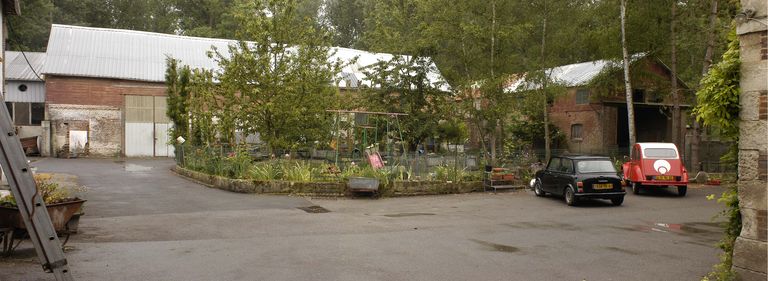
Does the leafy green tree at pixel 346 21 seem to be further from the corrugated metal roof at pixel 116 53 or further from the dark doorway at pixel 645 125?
the dark doorway at pixel 645 125

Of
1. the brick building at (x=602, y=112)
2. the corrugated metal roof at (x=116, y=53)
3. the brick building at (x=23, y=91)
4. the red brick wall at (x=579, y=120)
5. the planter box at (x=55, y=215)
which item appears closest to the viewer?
the planter box at (x=55, y=215)

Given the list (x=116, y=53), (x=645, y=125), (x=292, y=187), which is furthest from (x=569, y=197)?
(x=116, y=53)

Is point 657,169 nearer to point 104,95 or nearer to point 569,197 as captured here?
point 569,197

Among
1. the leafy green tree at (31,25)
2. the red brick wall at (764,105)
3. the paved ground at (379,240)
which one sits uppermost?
the leafy green tree at (31,25)

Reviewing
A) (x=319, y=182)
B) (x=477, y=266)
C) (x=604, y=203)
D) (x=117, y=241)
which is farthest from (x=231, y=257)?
(x=604, y=203)

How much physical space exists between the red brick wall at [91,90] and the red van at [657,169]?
31932 millimetres

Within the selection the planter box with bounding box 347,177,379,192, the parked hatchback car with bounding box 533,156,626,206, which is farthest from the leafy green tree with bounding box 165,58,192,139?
the parked hatchback car with bounding box 533,156,626,206

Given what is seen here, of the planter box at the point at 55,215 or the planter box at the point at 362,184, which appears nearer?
the planter box at the point at 55,215

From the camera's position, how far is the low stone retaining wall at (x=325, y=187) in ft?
58.5

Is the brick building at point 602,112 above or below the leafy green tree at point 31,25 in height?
below

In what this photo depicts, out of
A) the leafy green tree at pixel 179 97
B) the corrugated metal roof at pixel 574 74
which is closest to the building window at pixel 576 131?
the corrugated metal roof at pixel 574 74

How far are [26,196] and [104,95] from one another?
36001 millimetres

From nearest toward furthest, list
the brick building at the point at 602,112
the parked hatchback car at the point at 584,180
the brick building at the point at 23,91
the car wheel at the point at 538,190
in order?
the parked hatchback car at the point at 584,180 → the car wheel at the point at 538,190 → the brick building at the point at 602,112 → the brick building at the point at 23,91

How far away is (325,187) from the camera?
58.5 feet
